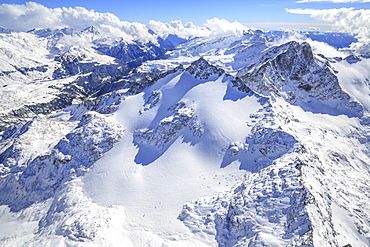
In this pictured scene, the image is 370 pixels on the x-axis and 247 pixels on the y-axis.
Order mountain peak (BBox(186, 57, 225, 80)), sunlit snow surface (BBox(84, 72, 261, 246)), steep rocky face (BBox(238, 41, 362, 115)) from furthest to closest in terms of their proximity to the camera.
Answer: steep rocky face (BBox(238, 41, 362, 115)), mountain peak (BBox(186, 57, 225, 80)), sunlit snow surface (BBox(84, 72, 261, 246))

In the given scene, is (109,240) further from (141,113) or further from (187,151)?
(141,113)

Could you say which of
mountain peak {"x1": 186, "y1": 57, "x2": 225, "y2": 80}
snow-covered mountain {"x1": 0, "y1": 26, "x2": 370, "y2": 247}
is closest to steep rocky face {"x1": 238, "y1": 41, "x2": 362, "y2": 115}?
Result: snow-covered mountain {"x1": 0, "y1": 26, "x2": 370, "y2": 247}

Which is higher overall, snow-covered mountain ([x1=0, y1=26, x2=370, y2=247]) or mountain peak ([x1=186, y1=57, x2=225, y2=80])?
mountain peak ([x1=186, y1=57, x2=225, y2=80])

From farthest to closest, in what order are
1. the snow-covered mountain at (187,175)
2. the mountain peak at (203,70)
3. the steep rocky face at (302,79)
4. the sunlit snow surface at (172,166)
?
the steep rocky face at (302,79), the mountain peak at (203,70), the sunlit snow surface at (172,166), the snow-covered mountain at (187,175)

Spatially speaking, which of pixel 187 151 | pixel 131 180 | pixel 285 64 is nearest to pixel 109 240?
pixel 131 180

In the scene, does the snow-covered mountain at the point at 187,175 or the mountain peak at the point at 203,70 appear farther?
the mountain peak at the point at 203,70

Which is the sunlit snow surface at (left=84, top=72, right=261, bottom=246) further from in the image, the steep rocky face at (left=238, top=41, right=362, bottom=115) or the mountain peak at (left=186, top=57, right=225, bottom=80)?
the steep rocky face at (left=238, top=41, right=362, bottom=115)

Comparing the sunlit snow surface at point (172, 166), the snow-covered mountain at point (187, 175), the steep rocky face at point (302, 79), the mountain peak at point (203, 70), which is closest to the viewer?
the snow-covered mountain at point (187, 175)

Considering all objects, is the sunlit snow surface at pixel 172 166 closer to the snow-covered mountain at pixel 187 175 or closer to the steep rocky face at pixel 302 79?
the snow-covered mountain at pixel 187 175

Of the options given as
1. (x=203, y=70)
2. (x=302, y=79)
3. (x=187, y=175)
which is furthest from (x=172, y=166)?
(x=302, y=79)

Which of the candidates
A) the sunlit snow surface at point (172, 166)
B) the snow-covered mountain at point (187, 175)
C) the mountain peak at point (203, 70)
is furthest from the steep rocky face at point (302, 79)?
the sunlit snow surface at point (172, 166)
